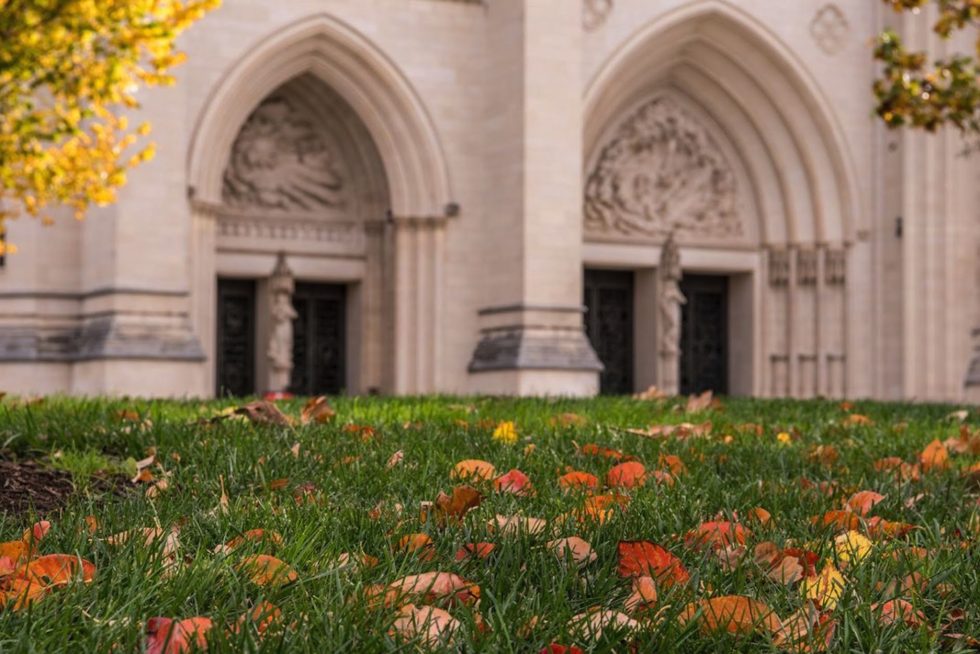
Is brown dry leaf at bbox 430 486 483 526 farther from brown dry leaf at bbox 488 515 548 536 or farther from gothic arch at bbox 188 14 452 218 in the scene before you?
gothic arch at bbox 188 14 452 218

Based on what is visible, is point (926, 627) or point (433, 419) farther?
point (433, 419)

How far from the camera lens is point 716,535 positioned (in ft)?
10.00

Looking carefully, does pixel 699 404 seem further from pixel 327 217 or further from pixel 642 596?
pixel 327 217

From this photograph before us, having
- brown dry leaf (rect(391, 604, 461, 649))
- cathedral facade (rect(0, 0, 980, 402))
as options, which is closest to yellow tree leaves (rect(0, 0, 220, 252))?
cathedral facade (rect(0, 0, 980, 402))

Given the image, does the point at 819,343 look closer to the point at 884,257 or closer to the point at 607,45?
the point at 884,257

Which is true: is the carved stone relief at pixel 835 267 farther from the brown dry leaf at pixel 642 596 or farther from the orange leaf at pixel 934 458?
the brown dry leaf at pixel 642 596

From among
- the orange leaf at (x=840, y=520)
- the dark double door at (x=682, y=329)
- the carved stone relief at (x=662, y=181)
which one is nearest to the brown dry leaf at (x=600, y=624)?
the orange leaf at (x=840, y=520)

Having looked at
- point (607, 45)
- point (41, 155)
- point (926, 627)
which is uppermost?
point (607, 45)

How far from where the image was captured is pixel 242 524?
3.02m

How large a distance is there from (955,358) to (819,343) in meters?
2.12

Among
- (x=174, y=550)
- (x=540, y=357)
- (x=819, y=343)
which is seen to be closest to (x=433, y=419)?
(x=174, y=550)

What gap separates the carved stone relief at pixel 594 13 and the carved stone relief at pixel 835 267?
18.3 ft

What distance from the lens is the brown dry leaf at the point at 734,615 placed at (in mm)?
2311

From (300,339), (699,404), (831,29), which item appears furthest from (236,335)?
(699,404)
